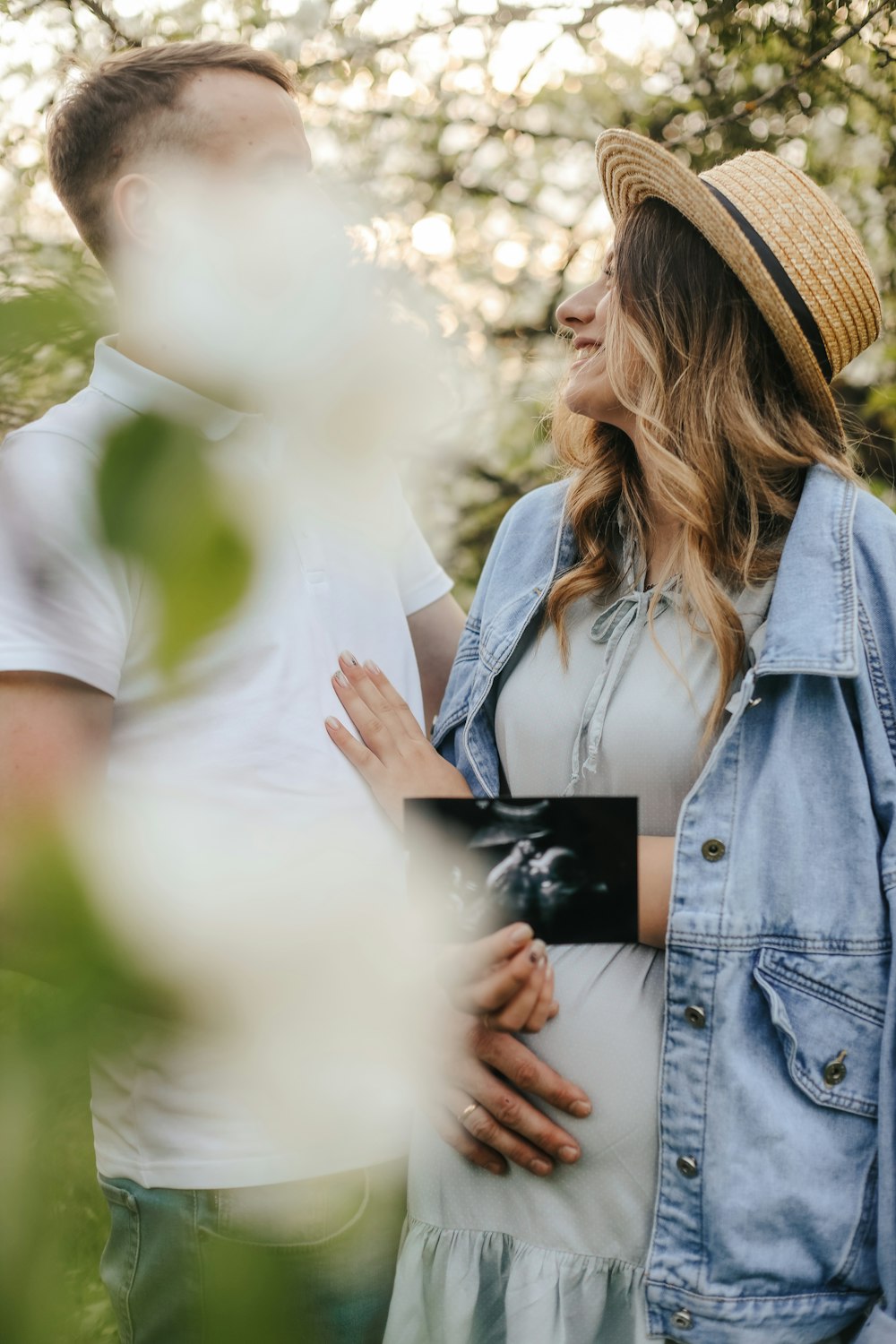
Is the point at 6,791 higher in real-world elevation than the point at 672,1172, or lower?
higher

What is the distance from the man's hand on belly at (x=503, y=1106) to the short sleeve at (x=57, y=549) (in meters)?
1.16

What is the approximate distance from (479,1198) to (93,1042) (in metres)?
1.29

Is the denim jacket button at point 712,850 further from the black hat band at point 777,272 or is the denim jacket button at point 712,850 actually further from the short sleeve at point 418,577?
the black hat band at point 777,272

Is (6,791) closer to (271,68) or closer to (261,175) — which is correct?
(261,175)

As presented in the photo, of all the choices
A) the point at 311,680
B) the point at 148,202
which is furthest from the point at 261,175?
the point at 311,680

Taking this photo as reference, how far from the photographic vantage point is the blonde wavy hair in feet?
5.38

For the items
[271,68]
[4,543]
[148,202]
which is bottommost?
[4,543]

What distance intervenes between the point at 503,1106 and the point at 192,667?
1293 millimetres

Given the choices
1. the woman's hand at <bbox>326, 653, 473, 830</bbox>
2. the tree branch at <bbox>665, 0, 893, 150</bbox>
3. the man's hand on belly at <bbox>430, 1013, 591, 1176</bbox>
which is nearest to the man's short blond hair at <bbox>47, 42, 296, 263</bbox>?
the woman's hand at <bbox>326, 653, 473, 830</bbox>

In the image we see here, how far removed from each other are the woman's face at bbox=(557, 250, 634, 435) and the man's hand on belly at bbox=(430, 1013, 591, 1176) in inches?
37.1

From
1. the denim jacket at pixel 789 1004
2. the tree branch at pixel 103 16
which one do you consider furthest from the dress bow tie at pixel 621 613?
the tree branch at pixel 103 16

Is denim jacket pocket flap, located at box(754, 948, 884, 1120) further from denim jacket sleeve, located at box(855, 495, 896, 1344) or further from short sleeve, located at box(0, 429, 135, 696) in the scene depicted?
short sleeve, located at box(0, 429, 135, 696)

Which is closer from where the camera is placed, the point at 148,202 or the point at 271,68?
the point at 148,202

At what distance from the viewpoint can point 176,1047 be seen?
16.3 inches
